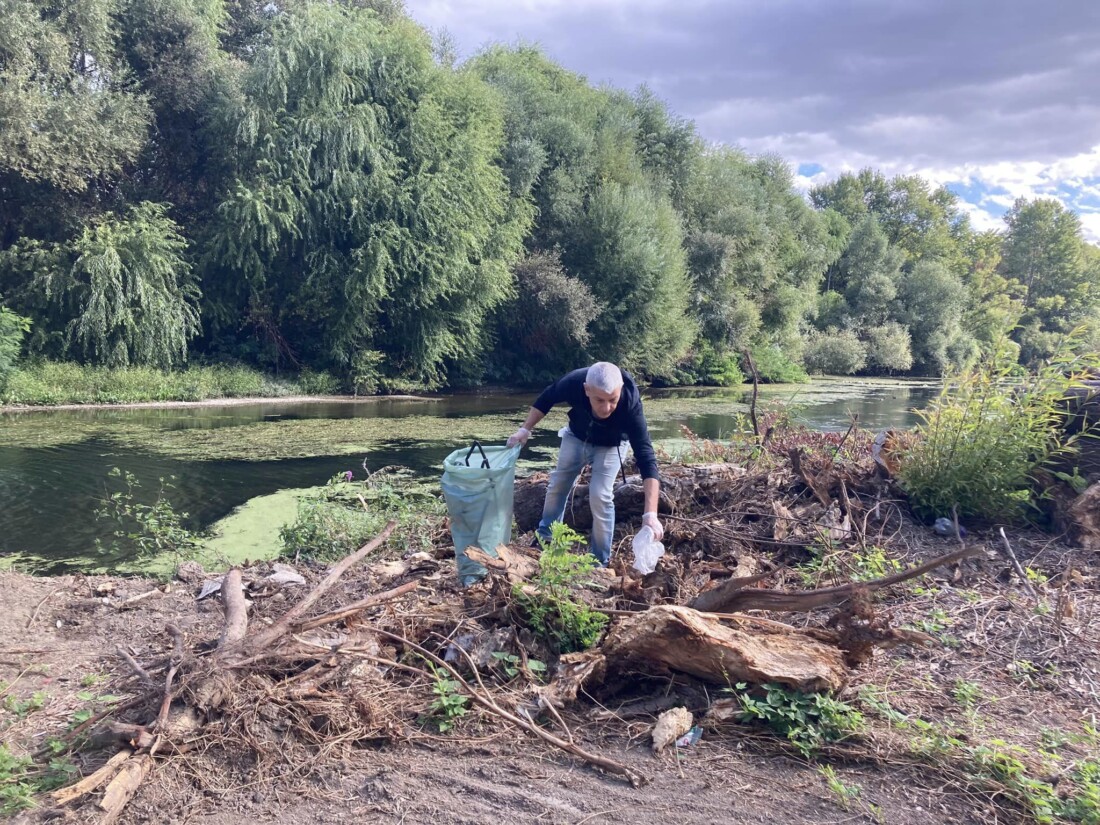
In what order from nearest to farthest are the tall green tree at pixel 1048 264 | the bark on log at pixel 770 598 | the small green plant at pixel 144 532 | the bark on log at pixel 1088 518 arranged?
the bark on log at pixel 770 598
the bark on log at pixel 1088 518
the small green plant at pixel 144 532
the tall green tree at pixel 1048 264

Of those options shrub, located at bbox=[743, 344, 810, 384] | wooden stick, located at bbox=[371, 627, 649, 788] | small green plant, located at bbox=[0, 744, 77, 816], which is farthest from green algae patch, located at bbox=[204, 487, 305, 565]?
shrub, located at bbox=[743, 344, 810, 384]

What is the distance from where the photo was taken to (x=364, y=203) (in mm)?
20906

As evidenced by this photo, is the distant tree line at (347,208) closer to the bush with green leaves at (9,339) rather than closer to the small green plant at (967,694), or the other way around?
the bush with green leaves at (9,339)

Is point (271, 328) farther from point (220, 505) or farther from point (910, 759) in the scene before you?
point (910, 759)

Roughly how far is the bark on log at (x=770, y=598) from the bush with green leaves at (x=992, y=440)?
218 cm

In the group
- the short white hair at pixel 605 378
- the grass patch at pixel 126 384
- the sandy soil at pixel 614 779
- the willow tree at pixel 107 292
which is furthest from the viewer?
the willow tree at pixel 107 292

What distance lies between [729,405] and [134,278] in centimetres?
1543

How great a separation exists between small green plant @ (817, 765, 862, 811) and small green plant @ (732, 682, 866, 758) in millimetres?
128

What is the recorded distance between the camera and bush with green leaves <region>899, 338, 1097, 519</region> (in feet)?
17.0

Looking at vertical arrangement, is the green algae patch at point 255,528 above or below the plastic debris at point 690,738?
below

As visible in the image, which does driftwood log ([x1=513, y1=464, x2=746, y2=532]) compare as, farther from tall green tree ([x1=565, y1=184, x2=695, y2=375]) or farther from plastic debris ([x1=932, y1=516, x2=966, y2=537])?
tall green tree ([x1=565, y1=184, x2=695, y2=375])

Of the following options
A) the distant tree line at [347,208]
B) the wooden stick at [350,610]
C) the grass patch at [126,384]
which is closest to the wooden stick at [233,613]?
the wooden stick at [350,610]

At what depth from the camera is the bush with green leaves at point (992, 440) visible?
17.0 ft

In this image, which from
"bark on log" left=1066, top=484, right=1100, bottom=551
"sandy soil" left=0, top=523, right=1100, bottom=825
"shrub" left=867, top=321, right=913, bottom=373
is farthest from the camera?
"shrub" left=867, top=321, right=913, bottom=373
